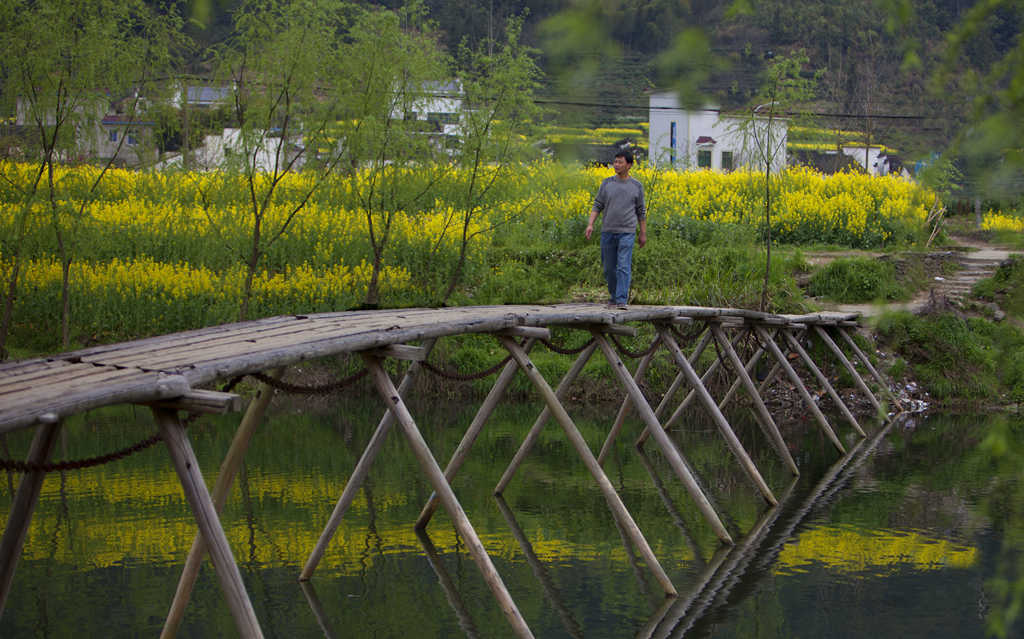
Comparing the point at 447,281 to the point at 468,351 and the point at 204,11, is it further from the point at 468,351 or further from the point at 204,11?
the point at 204,11

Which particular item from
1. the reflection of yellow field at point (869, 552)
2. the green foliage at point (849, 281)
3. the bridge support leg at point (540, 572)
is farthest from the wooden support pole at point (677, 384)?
the green foliage at point (849, 281)

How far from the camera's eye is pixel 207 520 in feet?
19.6

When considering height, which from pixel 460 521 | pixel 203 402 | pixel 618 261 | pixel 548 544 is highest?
pixel 618 261

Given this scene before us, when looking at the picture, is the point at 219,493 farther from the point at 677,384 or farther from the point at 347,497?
the point at 677,384

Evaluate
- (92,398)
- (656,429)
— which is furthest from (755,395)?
(92,398)

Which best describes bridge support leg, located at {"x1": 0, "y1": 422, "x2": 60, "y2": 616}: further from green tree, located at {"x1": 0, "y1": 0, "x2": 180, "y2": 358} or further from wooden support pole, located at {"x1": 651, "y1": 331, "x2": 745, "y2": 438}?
green tree, located at {"x1": 0, "y1": 0, "x2": 180, "y2": 358}

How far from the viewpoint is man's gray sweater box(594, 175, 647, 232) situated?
39.4 ft

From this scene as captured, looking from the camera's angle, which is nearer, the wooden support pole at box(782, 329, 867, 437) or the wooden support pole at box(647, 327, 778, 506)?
the wooden support pole at box(647, 327, 778, 506)

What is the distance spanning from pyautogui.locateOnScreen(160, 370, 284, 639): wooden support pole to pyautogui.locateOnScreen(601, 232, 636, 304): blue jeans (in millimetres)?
4611

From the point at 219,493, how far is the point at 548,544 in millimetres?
3489

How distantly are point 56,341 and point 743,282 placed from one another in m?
11.9

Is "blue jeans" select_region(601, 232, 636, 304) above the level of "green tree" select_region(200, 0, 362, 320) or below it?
below

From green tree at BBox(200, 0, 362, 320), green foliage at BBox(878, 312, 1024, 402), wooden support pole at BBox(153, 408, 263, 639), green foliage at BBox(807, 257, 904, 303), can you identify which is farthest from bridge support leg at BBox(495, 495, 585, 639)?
green foliage at BBox(807, 257, 904, 303)

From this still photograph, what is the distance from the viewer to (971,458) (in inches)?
576
